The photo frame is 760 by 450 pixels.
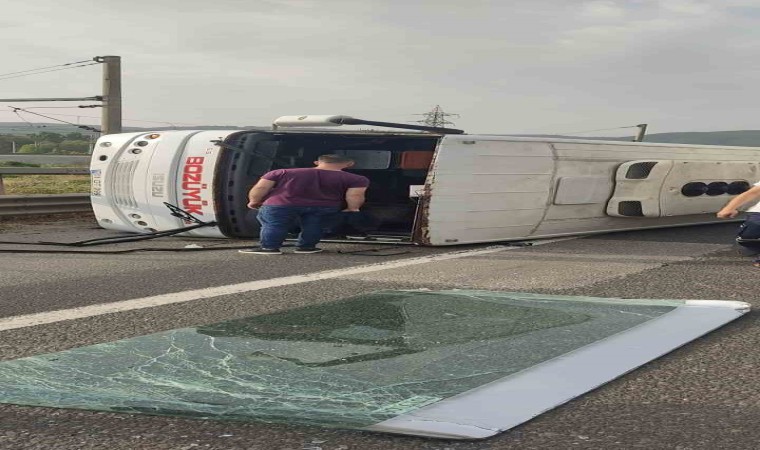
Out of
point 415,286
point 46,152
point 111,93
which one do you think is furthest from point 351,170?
point 46,152

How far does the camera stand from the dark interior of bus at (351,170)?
10891 mm

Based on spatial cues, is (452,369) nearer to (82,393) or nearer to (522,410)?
(522,410)

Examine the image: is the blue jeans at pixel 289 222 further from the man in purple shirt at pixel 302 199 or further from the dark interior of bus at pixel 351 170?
the dark interior of bus at pixel 351 170

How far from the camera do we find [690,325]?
5.08 m

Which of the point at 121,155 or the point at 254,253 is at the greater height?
the point at 121,155

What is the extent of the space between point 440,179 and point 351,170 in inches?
107

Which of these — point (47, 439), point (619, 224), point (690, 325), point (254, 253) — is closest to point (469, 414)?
point (47, 439)

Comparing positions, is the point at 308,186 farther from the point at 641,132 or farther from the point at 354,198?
the point at 641,132

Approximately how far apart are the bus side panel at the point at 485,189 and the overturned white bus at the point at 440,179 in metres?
0.01

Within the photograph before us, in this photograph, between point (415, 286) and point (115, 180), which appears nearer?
point (415, 286)

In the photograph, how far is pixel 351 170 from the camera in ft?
40.1

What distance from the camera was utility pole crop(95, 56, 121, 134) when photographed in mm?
21078

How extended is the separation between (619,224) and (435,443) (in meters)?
9.28

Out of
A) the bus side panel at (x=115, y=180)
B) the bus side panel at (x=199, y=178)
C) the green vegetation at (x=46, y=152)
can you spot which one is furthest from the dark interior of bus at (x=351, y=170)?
the green vegetation at (x=46, y=152)
